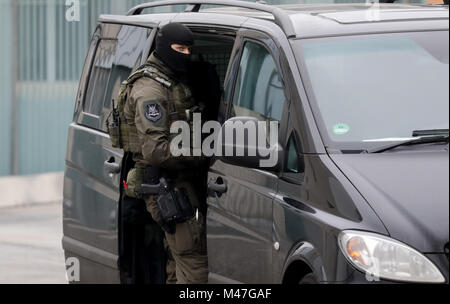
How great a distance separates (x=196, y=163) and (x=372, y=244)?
6.19ft

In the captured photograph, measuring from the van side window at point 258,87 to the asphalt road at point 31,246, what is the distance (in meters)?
3.56

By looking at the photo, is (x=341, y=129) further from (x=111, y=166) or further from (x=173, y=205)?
(x=111, y=166)

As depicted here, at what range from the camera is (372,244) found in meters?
4.79

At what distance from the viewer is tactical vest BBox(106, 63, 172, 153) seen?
670 cm

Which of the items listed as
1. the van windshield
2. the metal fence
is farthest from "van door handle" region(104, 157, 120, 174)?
the metal fence

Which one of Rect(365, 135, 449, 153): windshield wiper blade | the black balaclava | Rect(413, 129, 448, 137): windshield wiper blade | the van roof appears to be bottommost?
Rect(365, 135, 449, 153): windshield wiper blade

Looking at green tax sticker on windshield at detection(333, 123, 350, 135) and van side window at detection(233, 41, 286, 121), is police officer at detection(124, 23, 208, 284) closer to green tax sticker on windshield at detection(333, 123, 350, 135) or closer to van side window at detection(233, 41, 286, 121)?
van side window at detection(233, 41, 286, 121)

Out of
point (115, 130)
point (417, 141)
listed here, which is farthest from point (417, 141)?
point (115, 130)

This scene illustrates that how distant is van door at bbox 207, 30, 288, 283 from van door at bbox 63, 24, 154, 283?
106 centimetres

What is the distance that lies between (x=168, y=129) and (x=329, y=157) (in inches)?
57.4

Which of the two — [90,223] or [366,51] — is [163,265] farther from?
[366,51]

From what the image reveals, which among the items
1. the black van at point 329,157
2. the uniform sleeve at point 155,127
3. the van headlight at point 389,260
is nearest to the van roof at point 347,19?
the black van at point 329,157

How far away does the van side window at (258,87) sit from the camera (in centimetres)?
590
